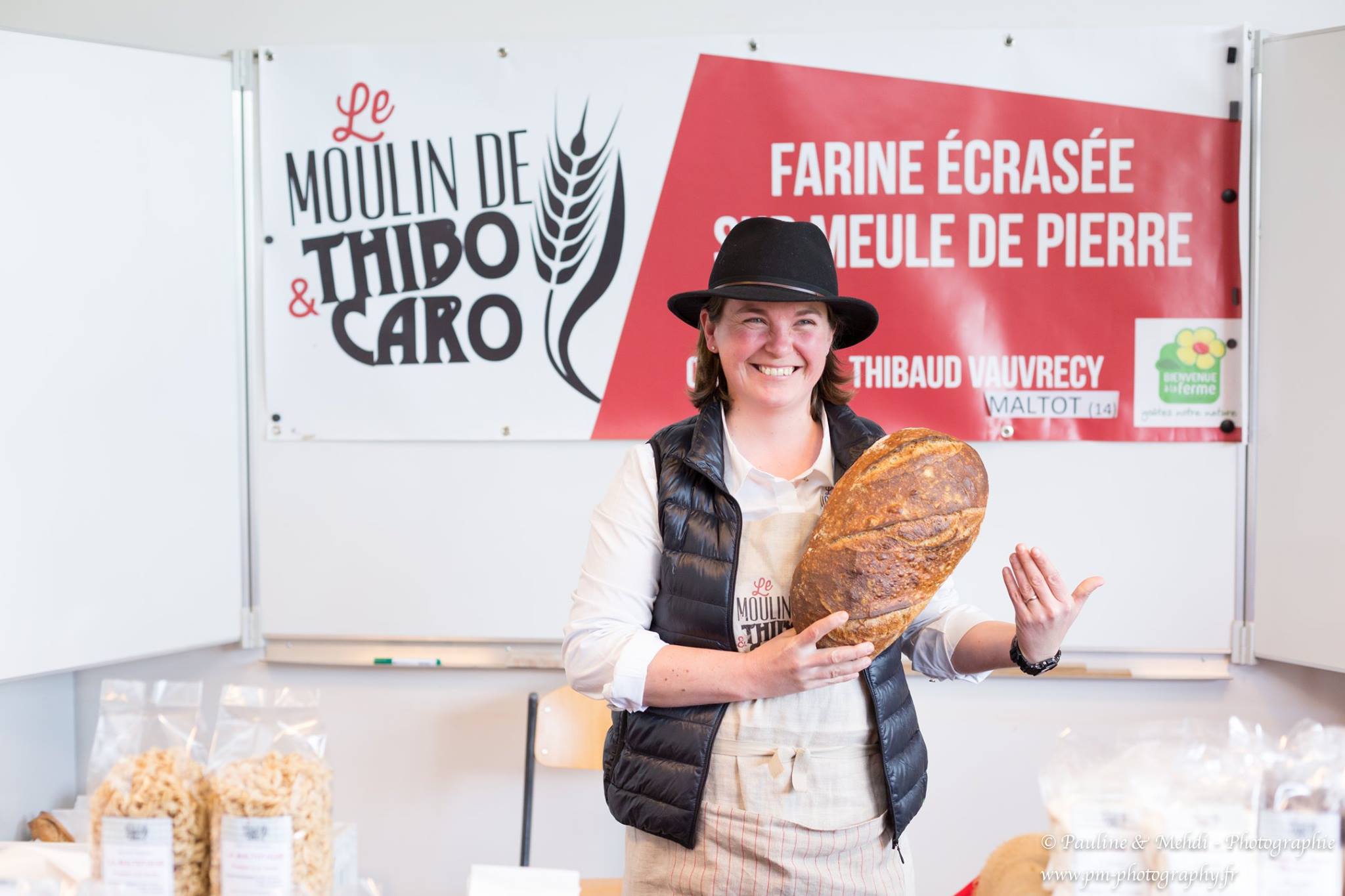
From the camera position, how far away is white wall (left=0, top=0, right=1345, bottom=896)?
2.46 metres

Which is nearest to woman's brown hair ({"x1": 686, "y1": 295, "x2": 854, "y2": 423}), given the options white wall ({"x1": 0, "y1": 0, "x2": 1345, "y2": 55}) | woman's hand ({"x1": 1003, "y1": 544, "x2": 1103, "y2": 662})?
woman's hand ({"x1": 1003, "y1": 544, "x2": 1103, "y2": 662})

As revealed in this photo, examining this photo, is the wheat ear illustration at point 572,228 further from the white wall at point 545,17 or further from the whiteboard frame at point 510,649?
the whiteboard frame at point 510,649

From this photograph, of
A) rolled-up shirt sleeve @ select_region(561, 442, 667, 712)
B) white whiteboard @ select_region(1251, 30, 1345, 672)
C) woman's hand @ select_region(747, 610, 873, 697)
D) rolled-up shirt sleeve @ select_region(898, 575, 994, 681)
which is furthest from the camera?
white whiteboard @ select_region(1251, 30, 1345, 672)

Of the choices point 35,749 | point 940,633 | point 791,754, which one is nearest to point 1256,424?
point 940,633

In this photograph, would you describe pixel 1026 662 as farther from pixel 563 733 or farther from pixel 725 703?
pixel 563 733

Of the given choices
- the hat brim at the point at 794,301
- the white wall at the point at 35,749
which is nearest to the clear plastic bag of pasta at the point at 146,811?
the hat brim at the point at 794,301

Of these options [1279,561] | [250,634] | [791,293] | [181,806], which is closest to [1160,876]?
[791,293]

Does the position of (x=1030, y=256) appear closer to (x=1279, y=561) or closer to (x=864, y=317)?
(x=1279, y=561)

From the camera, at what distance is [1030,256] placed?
2434mm

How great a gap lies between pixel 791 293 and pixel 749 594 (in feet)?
1.36

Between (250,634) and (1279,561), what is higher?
(1279,561)

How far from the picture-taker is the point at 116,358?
2439 millimetres

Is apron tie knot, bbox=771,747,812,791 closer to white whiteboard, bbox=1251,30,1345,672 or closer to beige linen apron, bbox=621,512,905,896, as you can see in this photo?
beige linen apron, bbox=621,512,905,896

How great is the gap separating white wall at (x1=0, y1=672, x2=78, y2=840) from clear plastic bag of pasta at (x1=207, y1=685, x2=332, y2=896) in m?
1.85
